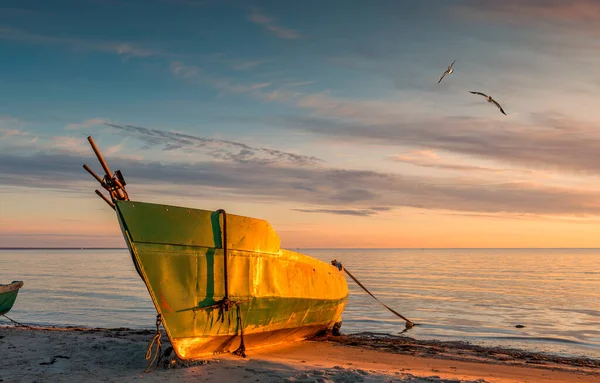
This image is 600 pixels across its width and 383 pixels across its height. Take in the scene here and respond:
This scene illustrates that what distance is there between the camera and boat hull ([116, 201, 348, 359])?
8438mm

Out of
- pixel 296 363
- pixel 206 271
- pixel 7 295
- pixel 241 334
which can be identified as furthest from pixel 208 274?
pixel 7 295

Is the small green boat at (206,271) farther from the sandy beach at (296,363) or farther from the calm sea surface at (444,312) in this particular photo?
the calm sea surface at (444,312)

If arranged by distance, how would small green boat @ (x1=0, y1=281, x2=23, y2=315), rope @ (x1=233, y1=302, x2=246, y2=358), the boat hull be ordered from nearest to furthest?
the boat hull, rope @ (x1=233, y1=302, x2=246, y2=358), small green boat @ (x1=0, y1=281, x2=23, y2=315)

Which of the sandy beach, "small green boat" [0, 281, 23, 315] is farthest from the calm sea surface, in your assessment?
the sandy beach

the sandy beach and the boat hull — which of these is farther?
the boat hull

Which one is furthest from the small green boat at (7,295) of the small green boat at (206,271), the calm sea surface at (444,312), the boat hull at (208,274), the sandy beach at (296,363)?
the boat hull at (208,274)

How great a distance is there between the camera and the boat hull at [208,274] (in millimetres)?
8438

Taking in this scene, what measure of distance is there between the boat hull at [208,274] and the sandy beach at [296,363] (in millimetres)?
500

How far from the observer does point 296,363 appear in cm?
878

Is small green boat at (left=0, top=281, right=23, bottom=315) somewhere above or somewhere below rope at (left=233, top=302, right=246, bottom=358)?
below

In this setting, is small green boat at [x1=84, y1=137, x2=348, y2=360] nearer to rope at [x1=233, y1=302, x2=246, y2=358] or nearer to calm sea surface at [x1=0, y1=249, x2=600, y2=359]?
rope at [x1=233, y1=302, x2=246, y2=358]

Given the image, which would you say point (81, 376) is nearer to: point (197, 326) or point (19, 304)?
point (197, 326)

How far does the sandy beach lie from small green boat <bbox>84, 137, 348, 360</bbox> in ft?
1.70

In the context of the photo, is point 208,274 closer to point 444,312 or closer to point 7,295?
point 7,295
